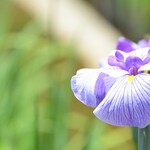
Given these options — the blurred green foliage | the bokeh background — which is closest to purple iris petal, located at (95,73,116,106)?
the bokeh background

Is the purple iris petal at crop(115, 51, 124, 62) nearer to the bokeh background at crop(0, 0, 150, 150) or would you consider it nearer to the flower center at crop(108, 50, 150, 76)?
the flower center at crop(108, 50, 150, 76)

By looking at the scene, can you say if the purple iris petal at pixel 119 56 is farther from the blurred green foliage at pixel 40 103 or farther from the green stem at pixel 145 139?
the blurred green foliage at pixel 40 103

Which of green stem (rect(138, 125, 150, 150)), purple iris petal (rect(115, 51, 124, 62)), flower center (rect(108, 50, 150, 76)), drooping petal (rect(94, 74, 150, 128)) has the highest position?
purple iris petal (rect(115, 51, 124, 62))

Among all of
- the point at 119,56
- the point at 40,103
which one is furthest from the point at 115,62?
the point at 40,103

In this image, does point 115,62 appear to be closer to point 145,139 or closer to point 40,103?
point 145,139

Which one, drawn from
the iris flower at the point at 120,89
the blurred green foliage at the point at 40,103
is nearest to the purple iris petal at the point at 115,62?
the iris flower at the point at 120,89

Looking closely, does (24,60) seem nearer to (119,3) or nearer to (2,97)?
(2,97)
